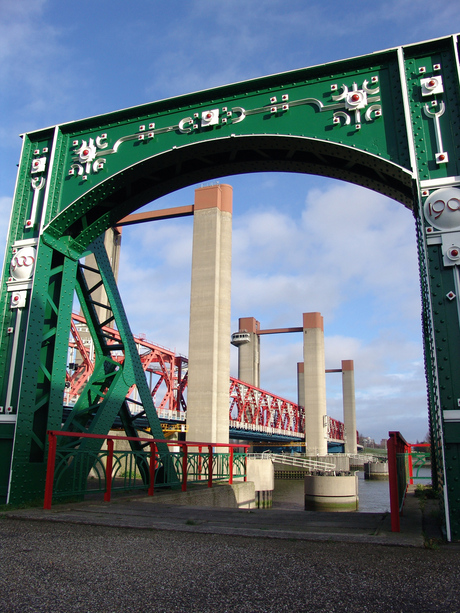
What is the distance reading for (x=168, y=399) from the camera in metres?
49.2

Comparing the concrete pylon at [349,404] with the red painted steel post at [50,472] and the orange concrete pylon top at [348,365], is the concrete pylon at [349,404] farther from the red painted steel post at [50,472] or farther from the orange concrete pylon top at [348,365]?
the red painted steel post at [50,472]

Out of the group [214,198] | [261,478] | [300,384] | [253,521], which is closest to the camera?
[253,521]

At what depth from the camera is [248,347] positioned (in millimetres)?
78000

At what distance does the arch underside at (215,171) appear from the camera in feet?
25.7

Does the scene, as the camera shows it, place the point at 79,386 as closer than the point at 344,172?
No

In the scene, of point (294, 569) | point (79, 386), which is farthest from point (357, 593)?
point (79, 386)

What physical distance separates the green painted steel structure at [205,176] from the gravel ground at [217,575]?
89.9 inches

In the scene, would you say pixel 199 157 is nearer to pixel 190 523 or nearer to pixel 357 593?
pixel 190 523

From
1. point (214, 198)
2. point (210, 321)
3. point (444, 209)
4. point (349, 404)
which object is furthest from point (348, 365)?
point (444, 209)

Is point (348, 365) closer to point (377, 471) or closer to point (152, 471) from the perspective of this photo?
point (377, 471)

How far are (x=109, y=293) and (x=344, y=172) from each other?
5256mm

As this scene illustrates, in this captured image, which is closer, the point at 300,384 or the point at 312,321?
the point at 312,321

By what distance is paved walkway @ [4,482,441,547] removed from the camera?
16.1 feet

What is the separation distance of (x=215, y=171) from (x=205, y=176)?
0.23 metres
